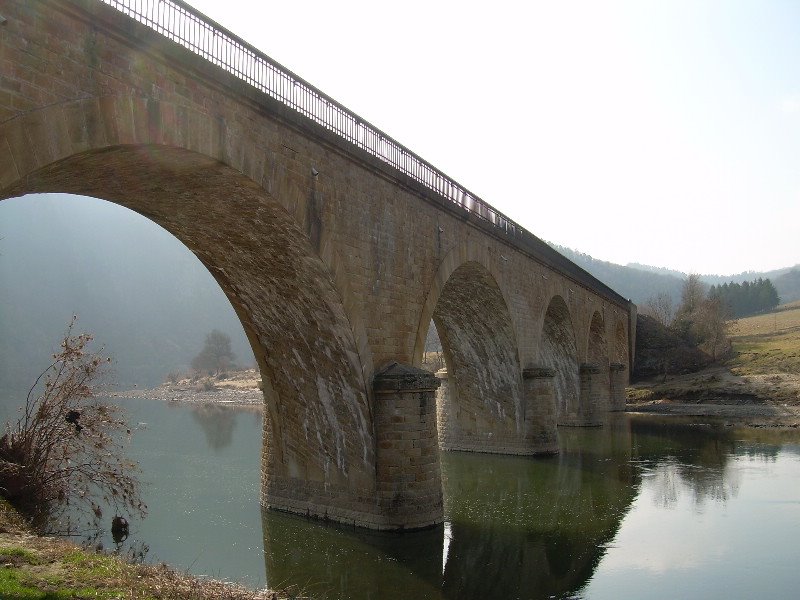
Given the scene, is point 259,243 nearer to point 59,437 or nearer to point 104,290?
point 59,437

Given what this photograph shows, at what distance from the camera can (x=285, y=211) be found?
35.9 ft

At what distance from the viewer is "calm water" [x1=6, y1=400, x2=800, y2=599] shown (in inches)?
428

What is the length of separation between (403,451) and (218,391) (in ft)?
193

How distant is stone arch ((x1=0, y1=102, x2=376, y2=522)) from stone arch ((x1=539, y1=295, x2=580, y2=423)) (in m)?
19.5

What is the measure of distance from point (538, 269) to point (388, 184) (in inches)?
529

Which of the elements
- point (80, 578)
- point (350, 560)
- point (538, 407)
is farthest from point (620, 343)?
point (80, 578)

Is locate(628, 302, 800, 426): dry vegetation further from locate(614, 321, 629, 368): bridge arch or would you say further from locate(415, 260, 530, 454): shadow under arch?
locate(415, 260, 530, 454): shadow under arch

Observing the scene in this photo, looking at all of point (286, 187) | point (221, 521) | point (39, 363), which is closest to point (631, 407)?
point (221, 521)

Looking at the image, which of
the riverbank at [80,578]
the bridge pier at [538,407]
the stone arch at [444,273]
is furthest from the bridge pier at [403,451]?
the bridge pier at [538,407]

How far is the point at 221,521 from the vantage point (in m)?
14.1

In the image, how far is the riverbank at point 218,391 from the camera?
190ft

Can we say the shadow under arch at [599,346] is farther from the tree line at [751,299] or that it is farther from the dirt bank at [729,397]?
the tree line at [751,299]

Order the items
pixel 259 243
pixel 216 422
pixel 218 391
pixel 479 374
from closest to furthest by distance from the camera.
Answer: pixel 259 243, pixel 479 374, pixel 216 422, pixel 218 391

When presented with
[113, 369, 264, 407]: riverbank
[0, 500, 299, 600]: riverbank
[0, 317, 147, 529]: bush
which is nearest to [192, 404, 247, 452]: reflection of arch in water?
[113, 369, 264, 407]: riverbank
